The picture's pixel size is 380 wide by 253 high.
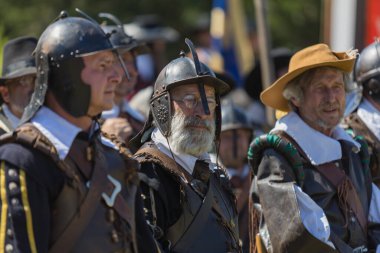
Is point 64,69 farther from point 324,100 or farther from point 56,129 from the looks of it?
point 324,100

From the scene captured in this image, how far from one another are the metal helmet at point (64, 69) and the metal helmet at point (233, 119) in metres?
3.62

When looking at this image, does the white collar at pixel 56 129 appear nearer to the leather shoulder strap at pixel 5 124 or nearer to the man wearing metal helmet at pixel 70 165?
the man wearing metal helmet at pixel 70 165

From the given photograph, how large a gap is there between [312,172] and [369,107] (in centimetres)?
108

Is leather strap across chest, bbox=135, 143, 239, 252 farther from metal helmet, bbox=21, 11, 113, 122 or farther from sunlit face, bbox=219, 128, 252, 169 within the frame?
sunlit face, bbox=219, 128, 252, 169

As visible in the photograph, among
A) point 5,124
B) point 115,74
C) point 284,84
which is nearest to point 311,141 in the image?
point 284,84

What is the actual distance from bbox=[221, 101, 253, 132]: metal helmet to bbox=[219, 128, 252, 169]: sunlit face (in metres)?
0.03

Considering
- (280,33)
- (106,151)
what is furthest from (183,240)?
(280,33)

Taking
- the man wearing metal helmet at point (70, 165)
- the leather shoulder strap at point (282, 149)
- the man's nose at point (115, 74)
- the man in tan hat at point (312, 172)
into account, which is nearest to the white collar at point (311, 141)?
the man in tan hat at point (312, 172)

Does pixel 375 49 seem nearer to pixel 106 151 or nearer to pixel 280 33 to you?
pixel 106 151

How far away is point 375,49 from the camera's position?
278 inches

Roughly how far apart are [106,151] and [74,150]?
23cm

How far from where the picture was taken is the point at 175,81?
18.0ft

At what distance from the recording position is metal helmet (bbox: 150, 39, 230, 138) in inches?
217

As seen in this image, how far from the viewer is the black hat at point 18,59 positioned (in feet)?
22.7
